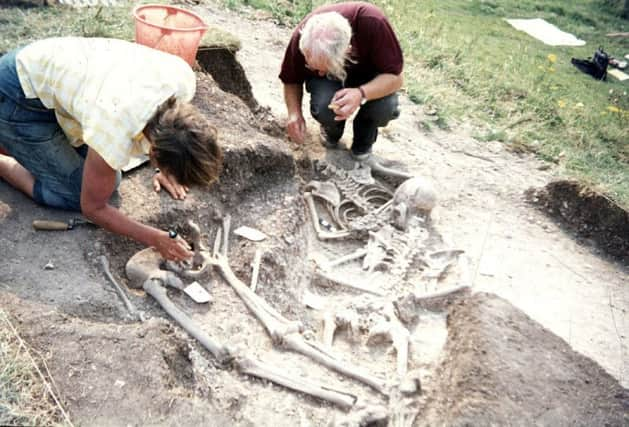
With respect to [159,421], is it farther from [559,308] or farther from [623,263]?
[623,263]

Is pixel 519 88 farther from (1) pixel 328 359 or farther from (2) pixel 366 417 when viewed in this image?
(2) pixel 366 417

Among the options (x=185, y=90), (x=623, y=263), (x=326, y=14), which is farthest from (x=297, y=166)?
(x=623, y=263)

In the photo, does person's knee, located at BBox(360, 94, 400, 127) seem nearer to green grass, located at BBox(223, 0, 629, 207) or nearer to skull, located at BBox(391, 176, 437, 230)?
skull, located at BBox(391, 176, 437, 230)

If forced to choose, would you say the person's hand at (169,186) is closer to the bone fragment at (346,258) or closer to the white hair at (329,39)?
the bone fragment at (346,258)

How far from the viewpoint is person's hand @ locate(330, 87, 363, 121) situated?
14.7 feet

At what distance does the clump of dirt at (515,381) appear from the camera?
9.90 feet

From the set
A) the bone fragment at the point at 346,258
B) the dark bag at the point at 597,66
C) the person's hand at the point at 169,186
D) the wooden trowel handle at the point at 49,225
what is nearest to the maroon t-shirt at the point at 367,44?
the bone fragment at the point at 346,258

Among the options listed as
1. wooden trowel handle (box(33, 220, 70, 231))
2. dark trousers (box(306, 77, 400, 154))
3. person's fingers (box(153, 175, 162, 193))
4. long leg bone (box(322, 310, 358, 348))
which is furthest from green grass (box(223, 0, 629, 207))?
wooden trowel handle (box(33, 220, 70, 231))

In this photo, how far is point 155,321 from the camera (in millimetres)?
3000

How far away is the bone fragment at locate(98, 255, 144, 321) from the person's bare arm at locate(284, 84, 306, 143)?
7.06 feet

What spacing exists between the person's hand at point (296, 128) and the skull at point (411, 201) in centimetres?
100

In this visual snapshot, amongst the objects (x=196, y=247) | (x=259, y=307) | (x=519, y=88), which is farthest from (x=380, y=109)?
(x=519, y=88)

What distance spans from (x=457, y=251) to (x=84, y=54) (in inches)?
115

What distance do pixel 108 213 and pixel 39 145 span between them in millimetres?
712
